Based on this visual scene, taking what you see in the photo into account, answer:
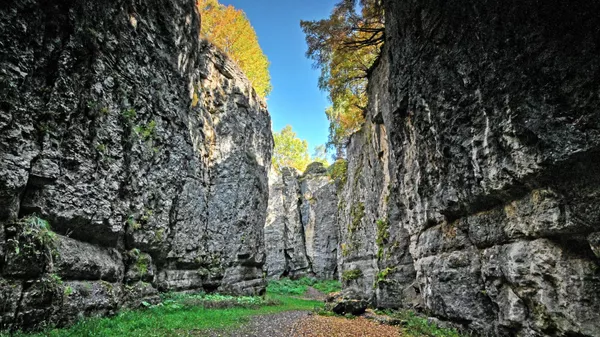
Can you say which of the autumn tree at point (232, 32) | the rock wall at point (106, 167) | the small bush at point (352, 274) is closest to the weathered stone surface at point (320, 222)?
the small bush at point (352, 274)

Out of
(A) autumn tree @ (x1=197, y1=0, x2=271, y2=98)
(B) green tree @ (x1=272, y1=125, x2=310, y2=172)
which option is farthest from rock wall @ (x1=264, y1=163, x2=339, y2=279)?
(A) autumn tree @ (x1=197, y1=0, x2=271, y2=98)

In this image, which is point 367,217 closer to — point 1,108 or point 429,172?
point 429,172

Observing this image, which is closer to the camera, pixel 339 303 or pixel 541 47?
pixel 541 47

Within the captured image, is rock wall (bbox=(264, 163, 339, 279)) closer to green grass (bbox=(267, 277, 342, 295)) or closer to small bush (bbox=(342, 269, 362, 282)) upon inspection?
green grass (bbox=(267, 277, 342, 295))

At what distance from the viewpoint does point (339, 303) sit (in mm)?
12281

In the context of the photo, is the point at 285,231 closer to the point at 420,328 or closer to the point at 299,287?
the point at 299,287

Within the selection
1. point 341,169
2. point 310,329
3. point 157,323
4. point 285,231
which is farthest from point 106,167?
point 285,231

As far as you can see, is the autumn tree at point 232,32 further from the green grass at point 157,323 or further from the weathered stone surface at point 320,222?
the weathered stone surface at point 320,222

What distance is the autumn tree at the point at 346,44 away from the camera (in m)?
14.5

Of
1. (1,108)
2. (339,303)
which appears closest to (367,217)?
(339,303)

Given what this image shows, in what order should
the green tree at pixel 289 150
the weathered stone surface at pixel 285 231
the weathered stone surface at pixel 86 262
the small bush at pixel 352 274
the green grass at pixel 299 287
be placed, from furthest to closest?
the green tree at pixel 289 150 < the weathered stone surface at pixel 285 231 < the green grass at pixel 299 287 < the small bush at pixel 352 274 < the weathered stone surface at pixel 86 262

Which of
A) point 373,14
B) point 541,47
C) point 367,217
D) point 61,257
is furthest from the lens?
point 367,217

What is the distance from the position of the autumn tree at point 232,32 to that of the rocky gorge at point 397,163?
9.31m

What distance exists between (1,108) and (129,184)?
5.02 meters
